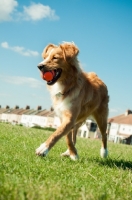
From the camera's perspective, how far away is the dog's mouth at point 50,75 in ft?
21.6

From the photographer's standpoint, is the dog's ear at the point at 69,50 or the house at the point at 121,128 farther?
the house at the point at 121,128

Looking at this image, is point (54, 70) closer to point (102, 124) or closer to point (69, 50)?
point (69, 50)

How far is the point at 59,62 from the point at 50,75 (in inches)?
14.4

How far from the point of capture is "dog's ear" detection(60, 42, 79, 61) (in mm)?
6852

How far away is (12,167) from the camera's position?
170 inches

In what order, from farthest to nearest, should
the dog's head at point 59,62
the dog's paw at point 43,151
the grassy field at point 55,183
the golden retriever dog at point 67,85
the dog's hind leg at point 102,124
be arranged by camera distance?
the dog's hind leg at point 102,124, the dog's head at point 59,62, the golden retriever dog at point 67,85, the dog's paw at point 43,151, the grassy field at point 55,183

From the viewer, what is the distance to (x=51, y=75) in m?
6.71

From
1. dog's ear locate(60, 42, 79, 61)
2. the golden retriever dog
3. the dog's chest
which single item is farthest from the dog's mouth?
dog's ear locate(60, 42, 79, 61)

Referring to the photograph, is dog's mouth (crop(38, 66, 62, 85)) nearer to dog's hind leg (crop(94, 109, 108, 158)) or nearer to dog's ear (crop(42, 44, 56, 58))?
dog's ear (crop(42, 44, 56, 58))

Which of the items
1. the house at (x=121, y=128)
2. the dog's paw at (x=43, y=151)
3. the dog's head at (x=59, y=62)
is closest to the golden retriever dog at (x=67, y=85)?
the dog's head at (x=59, y=62)

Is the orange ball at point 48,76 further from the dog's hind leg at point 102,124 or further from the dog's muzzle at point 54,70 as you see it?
the dog's hind leg at point 102,124

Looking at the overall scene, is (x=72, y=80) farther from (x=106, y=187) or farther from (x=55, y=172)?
(x=106, y=187)

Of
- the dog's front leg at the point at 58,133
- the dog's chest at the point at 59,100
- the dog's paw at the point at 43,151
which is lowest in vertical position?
the dog's paw at the point at 43,151

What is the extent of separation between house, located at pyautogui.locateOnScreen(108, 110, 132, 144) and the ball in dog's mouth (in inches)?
3376
